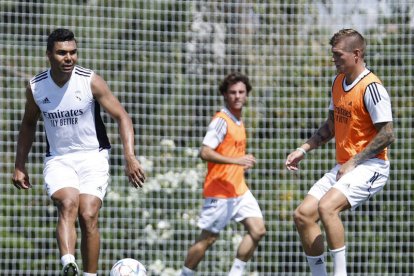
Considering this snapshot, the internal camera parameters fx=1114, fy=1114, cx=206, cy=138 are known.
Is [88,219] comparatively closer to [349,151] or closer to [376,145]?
[349,151]

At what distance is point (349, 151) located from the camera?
8.59 m

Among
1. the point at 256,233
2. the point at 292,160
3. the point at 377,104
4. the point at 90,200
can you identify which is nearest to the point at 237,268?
the point at 256,233

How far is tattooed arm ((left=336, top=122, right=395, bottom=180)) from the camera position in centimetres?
832

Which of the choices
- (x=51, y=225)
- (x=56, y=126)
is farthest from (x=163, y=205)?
(x=56, y=126)

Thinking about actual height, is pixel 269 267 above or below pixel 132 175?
below

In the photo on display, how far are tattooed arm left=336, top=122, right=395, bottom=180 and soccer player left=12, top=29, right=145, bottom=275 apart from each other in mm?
1690

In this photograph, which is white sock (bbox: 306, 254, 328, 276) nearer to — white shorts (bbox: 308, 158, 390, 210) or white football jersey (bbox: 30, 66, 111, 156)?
white shorts (bbox: 308, 158, 390, 210)

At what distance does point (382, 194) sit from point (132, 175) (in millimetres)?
6782

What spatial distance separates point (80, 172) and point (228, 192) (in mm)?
2785

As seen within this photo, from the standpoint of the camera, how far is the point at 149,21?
Result: 14633 millimetres

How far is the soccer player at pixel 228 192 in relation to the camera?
36.7 feet

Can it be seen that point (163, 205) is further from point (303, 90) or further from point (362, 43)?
point (362, 43)

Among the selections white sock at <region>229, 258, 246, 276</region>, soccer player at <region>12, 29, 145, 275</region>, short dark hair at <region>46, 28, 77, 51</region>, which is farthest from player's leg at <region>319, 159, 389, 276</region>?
white sock at <region>229, 258, 246, 276</region>

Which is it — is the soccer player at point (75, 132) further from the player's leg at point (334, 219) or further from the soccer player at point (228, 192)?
the soccer player at point (228, 192)
